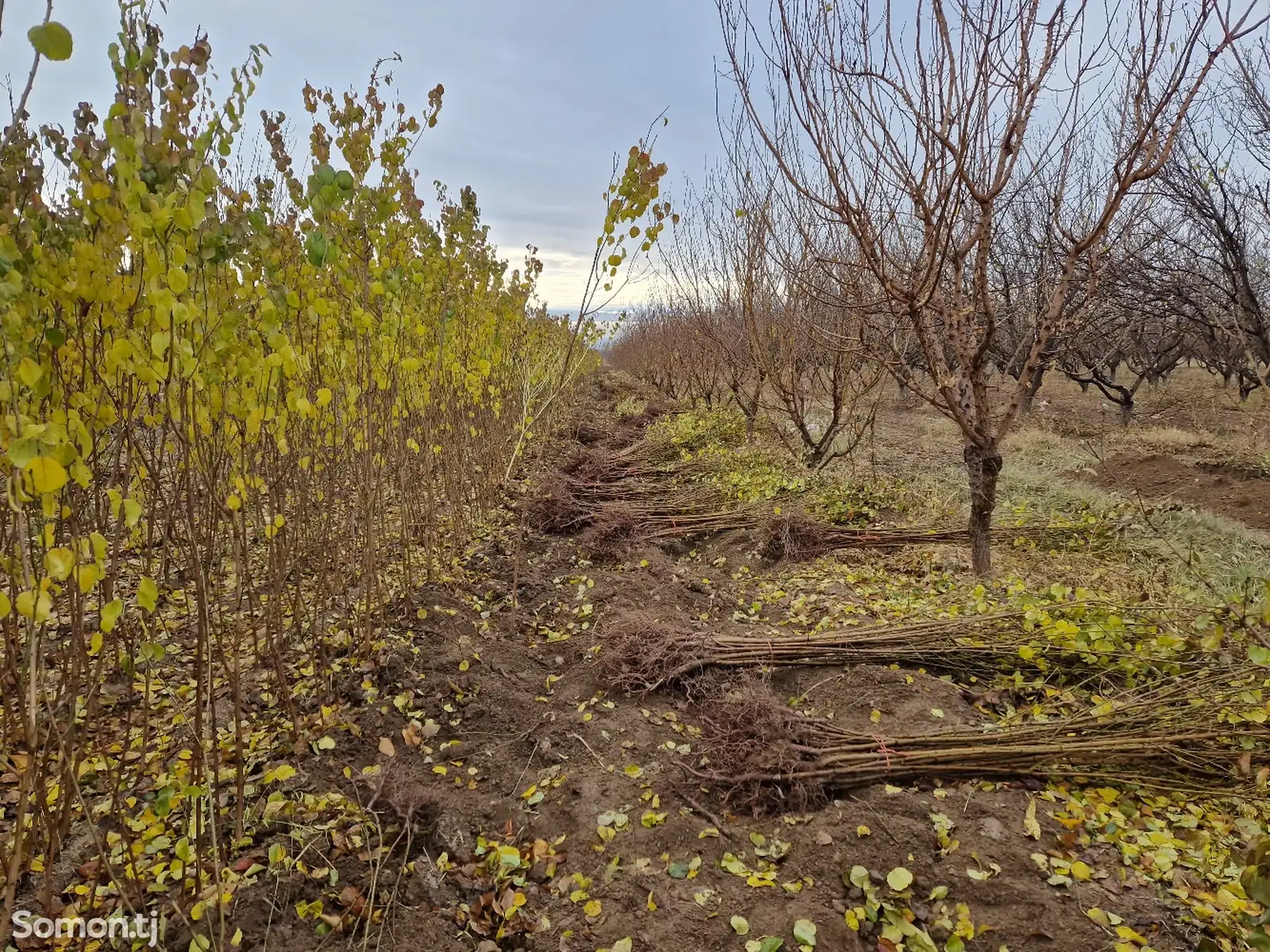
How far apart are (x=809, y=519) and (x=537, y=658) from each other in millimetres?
2417

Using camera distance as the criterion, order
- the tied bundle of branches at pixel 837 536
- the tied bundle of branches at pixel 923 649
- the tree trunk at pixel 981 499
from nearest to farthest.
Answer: the tied bundle of branches at pixel 923 649 → the tree trunk at pixel 981 499 → the tied bundle of branches at pixel 837 536

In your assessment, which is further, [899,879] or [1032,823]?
[1032,823]

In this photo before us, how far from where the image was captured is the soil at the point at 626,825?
5.69 ft

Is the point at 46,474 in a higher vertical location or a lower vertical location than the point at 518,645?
higher

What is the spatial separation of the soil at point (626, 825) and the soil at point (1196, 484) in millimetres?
5338

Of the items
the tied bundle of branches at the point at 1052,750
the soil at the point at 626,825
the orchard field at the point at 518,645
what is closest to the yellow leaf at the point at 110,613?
the orchard field at the point at 518,645

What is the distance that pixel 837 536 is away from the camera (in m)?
4.59

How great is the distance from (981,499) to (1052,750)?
1.90 m

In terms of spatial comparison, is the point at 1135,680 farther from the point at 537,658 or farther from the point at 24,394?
the point at 24,394

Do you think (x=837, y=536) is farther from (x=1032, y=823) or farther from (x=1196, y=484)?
(x=1196, y=484)

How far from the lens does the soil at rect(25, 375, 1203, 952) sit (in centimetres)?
173

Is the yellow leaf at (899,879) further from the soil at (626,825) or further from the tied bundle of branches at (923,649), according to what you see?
the tied bundle of branches at (923,649)

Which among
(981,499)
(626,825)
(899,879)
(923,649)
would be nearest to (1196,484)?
(981,499)

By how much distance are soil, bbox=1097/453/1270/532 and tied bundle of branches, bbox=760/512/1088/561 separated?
104 inches
